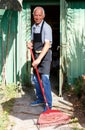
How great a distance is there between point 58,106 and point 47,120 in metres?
1.30

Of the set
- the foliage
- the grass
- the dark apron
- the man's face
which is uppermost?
the man's face

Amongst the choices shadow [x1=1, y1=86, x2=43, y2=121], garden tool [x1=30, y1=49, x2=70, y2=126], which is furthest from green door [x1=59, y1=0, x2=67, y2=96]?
garden tool [x1=30, y1=49, x2=70, y2=126]

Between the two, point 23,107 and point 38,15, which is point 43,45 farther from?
point 23,107

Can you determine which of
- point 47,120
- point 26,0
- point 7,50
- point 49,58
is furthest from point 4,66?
point 47,120

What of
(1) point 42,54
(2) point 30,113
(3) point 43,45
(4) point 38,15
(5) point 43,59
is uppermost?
(4) point 38,15

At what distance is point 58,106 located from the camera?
8.45 m

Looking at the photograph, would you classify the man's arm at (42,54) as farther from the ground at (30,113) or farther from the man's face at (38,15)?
the ground at (30,113)

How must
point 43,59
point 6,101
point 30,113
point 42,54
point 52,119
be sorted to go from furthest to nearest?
1. point 6,101
2. point 30,113
3. point 43,59
4. point 42,54
5. point 52,119

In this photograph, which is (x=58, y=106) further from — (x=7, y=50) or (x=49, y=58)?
(x=7, y=50)

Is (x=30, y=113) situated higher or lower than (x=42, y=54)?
lower

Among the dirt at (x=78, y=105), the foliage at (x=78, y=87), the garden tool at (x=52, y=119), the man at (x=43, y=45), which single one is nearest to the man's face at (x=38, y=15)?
the man at (x=43, y=45)

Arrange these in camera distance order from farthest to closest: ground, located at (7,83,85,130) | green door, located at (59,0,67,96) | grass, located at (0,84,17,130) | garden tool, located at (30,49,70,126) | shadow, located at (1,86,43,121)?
green door, located at (59,0,67,96), shadow, located at (1,86,43,121), grass, located at (0,84,17,130), garden tool, located at (30,49,70,126), ground, located at (7,83,85,130)

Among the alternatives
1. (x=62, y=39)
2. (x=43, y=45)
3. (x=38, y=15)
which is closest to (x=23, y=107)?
(x=43, y=45)

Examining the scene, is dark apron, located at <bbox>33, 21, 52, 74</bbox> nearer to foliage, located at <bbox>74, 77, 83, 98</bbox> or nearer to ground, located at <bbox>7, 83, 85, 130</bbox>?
ground, located at <bbox>7, 83, 85, 130</bbox>
